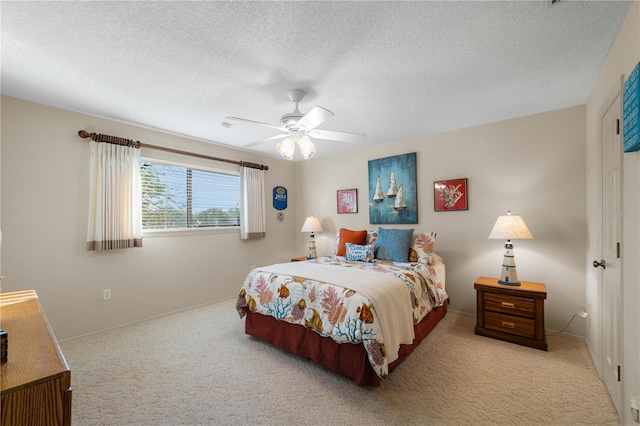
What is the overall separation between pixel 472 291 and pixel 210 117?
12.6 feet

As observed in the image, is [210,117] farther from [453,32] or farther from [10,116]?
[453,32]

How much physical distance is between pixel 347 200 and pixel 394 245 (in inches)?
57.8

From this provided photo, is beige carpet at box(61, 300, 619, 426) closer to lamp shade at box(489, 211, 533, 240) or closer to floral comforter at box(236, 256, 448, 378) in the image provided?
floral comforter at box(236, 256, 448, 378)

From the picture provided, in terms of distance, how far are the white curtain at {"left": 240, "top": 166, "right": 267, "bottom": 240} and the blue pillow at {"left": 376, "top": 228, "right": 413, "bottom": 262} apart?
2.10m

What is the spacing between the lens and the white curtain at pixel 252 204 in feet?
14.6

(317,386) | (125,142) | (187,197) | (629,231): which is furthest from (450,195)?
(125,142)

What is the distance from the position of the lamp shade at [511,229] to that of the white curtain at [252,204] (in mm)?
3376

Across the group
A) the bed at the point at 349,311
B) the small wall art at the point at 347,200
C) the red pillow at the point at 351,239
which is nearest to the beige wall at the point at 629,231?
the bed at the point at 349,311

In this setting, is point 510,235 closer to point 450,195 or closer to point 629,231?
point 450,195

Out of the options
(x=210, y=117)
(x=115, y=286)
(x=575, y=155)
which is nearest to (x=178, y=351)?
(x=115, y=286)

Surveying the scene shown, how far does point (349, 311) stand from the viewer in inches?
80.1

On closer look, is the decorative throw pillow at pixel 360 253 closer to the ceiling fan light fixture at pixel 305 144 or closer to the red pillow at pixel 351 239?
the red pillow at pixel 351 239

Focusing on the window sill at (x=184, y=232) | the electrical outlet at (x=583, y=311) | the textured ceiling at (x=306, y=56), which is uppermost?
the textured ceiling at (x=306, y=56)

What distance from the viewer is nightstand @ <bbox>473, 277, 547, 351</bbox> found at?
2.53m
